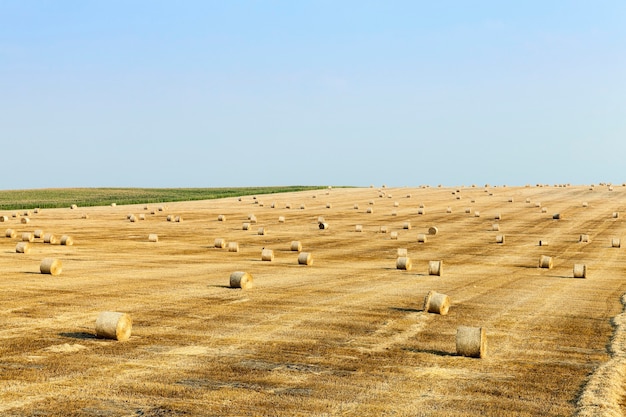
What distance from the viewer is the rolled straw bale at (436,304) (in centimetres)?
2295

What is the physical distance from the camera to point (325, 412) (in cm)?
1298

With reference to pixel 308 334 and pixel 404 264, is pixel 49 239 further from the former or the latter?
pixel 308 334

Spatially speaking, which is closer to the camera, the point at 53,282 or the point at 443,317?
the point at 443,317

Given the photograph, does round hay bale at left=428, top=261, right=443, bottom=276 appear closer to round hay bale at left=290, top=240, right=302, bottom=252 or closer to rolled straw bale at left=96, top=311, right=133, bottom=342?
round hay bale at left=290, top=240, right=302, bottom=252

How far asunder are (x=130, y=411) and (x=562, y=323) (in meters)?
13.4

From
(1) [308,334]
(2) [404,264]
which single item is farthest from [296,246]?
(1) [308,334]

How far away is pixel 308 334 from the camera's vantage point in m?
19.6

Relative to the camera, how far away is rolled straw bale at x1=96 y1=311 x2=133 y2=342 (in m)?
18.2

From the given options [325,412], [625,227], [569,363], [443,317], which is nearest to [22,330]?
[325,412]

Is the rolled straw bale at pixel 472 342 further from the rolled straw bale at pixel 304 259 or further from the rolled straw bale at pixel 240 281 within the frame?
the rolled straw bale at pixel 304 259

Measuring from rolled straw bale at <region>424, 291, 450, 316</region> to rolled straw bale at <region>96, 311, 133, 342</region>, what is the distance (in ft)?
29.1

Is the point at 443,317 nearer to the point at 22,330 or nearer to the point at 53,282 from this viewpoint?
the point at 22,330

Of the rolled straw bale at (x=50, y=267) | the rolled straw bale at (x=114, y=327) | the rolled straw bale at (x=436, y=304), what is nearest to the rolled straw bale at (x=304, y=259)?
the rolled straw bale at (x=50, y=267)

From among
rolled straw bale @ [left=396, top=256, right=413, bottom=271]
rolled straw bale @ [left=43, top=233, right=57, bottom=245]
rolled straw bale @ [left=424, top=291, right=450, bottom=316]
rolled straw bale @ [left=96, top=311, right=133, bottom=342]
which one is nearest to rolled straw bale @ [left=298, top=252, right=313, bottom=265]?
rolled straw bale @ [left=396, top=256, right=413, bottom=271]
